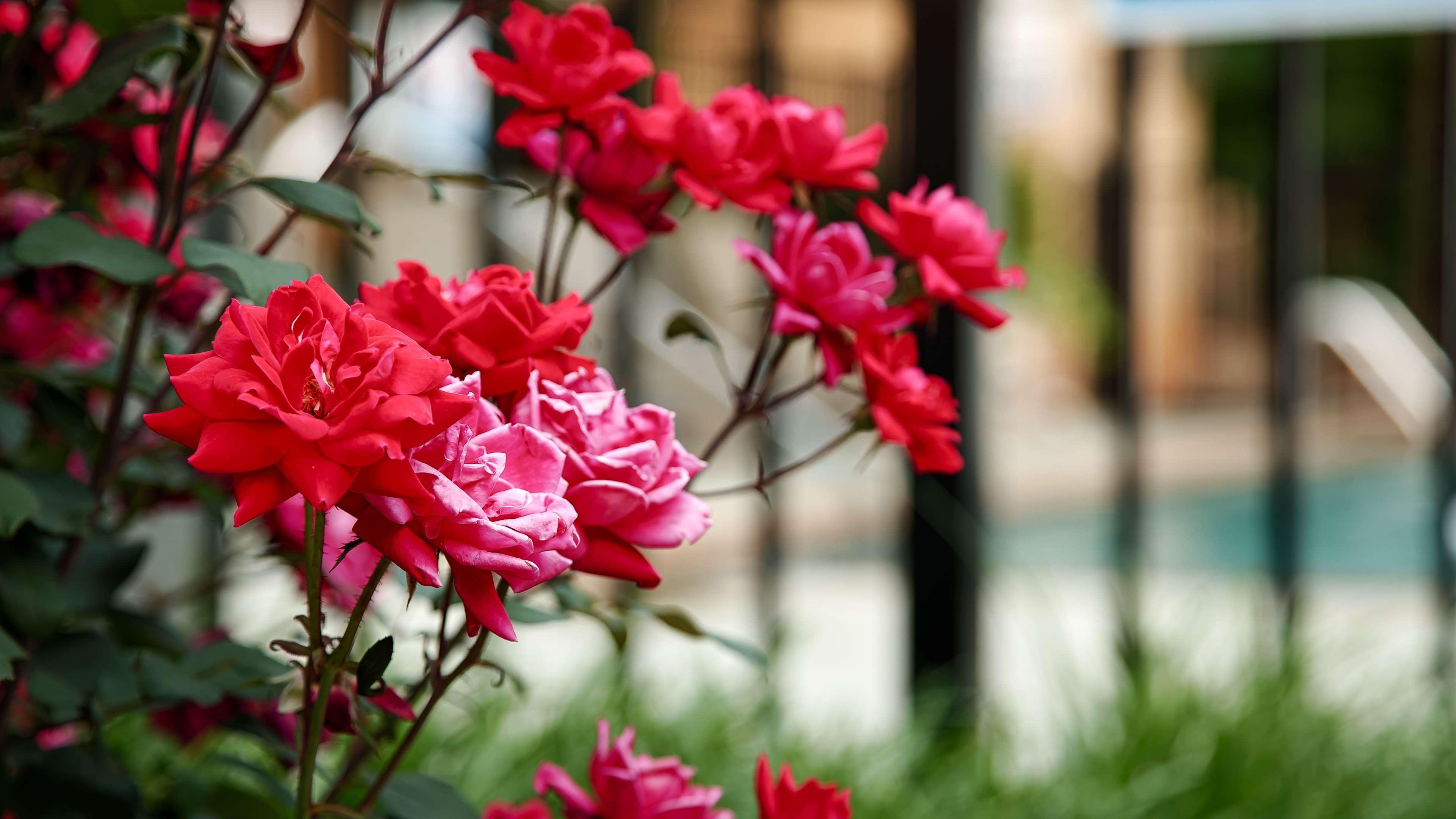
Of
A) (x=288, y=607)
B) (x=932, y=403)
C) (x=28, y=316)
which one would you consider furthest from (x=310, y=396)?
(x=288, y=607)

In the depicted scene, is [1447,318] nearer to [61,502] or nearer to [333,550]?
[333,550]

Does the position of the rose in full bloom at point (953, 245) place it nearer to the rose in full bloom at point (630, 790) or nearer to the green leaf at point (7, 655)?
the rose in full bloom at point (630, 790)

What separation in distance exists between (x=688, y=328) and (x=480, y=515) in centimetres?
29

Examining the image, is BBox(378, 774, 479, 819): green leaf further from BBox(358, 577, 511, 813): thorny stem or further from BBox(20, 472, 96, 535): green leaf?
Result: BBox(20, 472, 96, 535): green leaf

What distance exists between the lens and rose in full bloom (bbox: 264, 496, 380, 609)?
48 centimetres

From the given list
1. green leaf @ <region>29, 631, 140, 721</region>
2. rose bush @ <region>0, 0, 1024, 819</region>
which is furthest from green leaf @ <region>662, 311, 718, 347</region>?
green leaf @ <region>29, 631, 140, 721</region>

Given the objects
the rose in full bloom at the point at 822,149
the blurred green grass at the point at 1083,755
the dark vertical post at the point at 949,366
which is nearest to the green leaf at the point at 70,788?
the rose in full bloom at the point at 822,149

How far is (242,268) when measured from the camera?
19.9 inches

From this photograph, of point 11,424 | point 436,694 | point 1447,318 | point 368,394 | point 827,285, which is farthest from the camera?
point 1447,318

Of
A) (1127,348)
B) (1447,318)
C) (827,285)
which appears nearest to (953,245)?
(827,285)

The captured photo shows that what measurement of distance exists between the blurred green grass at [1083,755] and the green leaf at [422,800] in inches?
23.0

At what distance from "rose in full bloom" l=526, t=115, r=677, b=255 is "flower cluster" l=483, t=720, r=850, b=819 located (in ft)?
0.72

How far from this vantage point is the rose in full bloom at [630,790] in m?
0.54

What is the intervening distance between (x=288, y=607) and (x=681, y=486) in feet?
4.66
